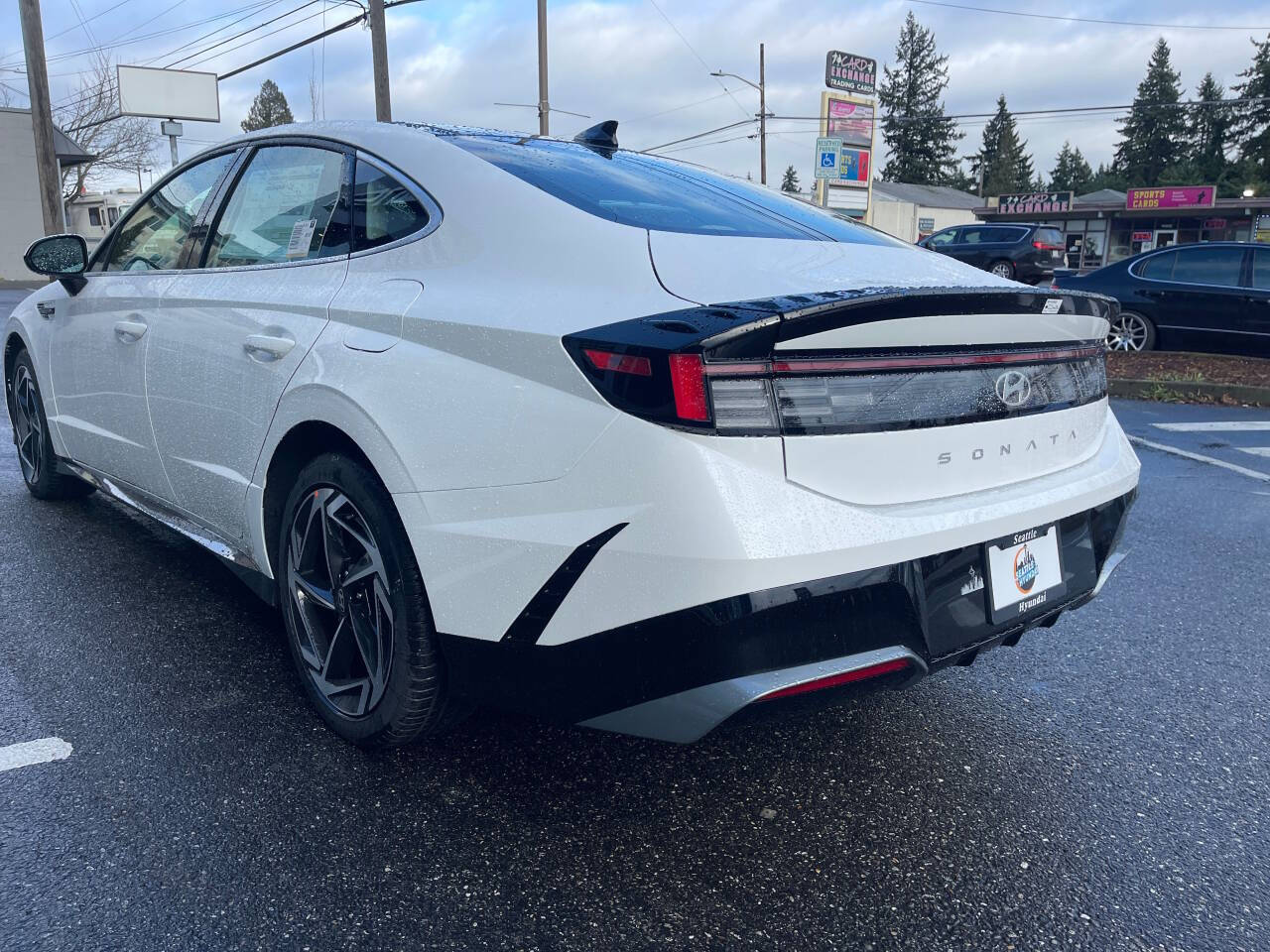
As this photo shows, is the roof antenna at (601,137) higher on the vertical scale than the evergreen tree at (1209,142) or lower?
lower

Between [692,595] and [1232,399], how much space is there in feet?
32.2

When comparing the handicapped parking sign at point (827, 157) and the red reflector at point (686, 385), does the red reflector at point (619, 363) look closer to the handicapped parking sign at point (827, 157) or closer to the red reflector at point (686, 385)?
the red reflector at point (686, 385)

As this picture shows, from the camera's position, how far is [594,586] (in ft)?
6.16

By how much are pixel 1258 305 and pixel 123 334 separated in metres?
11.5

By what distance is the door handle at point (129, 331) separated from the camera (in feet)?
10.9

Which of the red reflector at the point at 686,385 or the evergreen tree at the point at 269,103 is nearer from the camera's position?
the red reflector at the point at 686,385

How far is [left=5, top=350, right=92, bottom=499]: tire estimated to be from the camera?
4559 millimetres

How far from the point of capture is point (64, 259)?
13.1ft

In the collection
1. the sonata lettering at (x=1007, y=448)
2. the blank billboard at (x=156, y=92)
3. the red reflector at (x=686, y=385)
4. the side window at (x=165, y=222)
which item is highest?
the blank billboard at (x=156, y=92)

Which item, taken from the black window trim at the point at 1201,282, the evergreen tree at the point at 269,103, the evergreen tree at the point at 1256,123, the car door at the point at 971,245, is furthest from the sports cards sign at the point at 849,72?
the evergreen tree at the point at 269,103

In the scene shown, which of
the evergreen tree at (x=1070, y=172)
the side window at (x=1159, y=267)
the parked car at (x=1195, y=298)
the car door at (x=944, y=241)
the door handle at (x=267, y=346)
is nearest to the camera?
the door handle at (x=267, y=346)

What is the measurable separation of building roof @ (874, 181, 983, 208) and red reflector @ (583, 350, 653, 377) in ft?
204


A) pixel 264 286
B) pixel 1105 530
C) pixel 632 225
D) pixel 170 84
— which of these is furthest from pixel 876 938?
pixel 170 84

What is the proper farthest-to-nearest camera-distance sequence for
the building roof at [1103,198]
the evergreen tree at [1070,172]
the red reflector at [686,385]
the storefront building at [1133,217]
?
the evergreen tree at [1070,172]
the building roof at [1103,198]
the storefront building at [1133,217]
the red reflector at [686,385]
